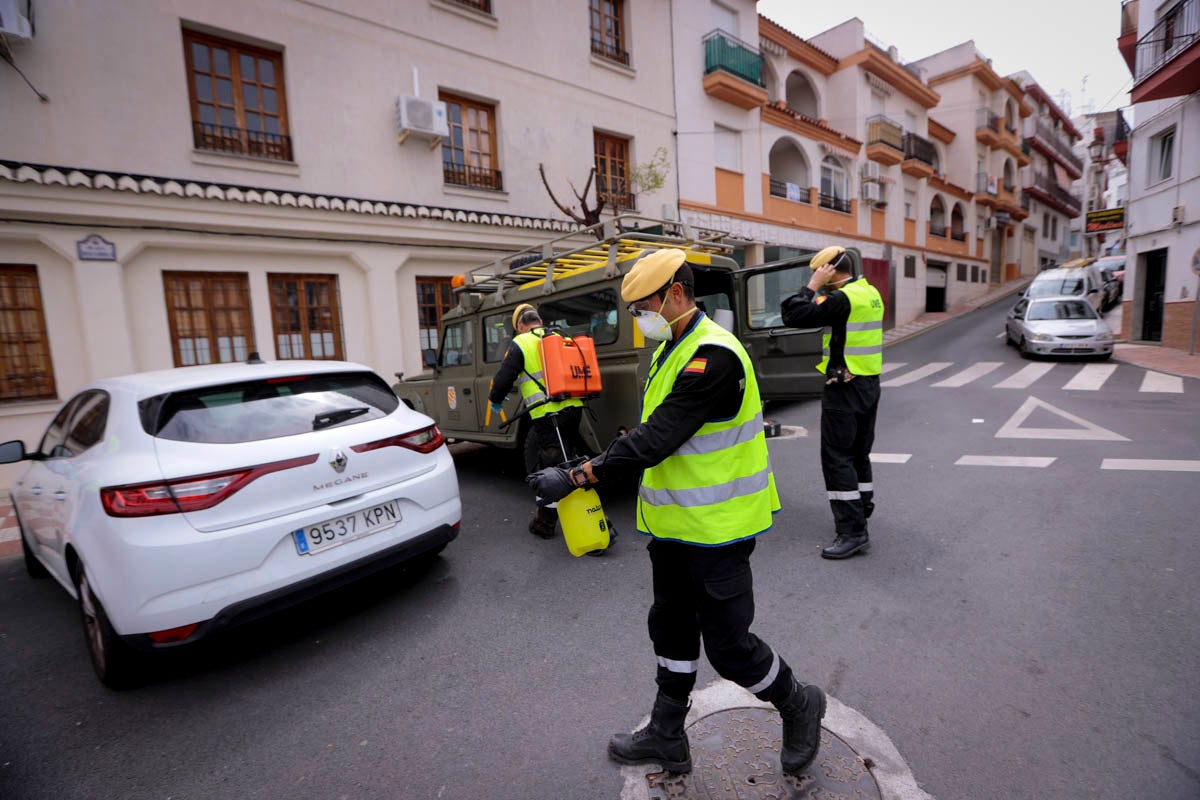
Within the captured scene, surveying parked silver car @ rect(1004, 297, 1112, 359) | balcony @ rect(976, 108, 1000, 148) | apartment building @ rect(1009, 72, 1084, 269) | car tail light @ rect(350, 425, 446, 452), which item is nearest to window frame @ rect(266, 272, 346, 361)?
car tail light @ rect(350, 425, 446, 452)

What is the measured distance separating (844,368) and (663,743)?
2.65m

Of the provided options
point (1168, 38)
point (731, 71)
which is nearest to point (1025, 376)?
point (1168, 38)

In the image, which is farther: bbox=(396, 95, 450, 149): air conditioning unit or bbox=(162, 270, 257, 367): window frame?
bbox=(396, 95, 450, 149): air conditioning unit

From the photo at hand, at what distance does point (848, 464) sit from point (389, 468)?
2.92 meters

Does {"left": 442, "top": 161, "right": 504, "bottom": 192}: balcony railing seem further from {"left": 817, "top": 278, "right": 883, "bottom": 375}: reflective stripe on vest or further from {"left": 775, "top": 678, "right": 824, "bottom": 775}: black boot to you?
{"left": 775, "top": 678, "right": 824, "bottom": 775}: black boot

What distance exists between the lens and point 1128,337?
15531 mm

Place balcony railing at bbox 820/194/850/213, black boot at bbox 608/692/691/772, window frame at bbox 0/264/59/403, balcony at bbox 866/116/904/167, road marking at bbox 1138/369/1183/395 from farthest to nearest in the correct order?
balcony at bbox 866/116/904/167
balcony railing at bbox 820/194/850/213
road marking at bbox 1138/369/1183/395
window frame at bbox 0/264/59/403
black boot at bbox 608/692/691/772

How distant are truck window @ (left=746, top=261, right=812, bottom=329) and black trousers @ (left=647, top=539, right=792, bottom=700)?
14.9 ft

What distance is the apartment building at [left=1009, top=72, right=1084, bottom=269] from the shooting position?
3525cm

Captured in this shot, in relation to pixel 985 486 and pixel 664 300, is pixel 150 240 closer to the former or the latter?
pixel 664 300

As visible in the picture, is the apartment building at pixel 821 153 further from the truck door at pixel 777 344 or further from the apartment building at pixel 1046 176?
the apartment building at pixel 1046 176

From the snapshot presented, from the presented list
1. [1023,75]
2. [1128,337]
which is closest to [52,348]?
[1128,337]

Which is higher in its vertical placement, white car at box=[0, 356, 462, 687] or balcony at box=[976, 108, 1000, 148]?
balcony at box=[976, 108, 1000, 148]

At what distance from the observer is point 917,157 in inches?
893
